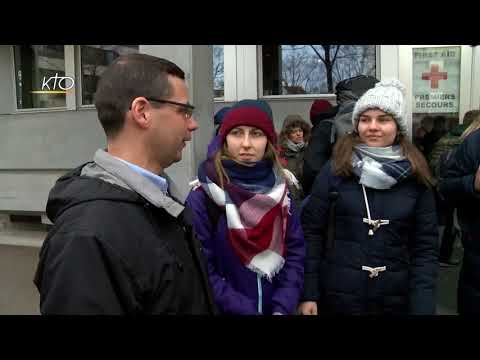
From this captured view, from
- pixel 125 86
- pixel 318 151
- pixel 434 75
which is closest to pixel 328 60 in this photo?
pixel 434 75

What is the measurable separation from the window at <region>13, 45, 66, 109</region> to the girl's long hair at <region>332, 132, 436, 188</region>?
5149 millimetres

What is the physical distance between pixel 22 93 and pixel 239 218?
5.64 m

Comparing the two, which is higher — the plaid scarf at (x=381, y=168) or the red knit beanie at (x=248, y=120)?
the red knit beanie at (x=248, y=120)

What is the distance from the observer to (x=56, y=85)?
21.5 feet

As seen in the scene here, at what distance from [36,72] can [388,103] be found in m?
5.69

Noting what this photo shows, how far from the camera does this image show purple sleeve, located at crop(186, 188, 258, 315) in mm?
2049

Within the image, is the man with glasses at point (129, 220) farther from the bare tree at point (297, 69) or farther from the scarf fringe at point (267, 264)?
the bare tree at point (297, 69)

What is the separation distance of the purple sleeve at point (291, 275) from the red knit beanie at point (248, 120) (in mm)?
447

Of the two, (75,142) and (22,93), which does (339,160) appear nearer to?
(75,142)

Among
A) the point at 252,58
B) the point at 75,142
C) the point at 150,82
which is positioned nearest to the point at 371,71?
the point at 252,58

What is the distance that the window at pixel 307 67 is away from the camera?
6613 mm

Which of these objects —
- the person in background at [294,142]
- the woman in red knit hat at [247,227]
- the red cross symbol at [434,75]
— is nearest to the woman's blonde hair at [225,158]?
the woman in red knit hat at [247,227]

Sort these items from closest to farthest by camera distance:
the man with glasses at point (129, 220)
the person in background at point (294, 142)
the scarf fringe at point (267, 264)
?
the man with glasses at point (129, 220), the scarf fringe at point (267, 264), the person in background at point (294, 142)

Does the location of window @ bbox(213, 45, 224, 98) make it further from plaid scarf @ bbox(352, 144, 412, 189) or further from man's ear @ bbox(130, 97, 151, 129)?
man's ear @ bbox(130, 97, 151, 129)
